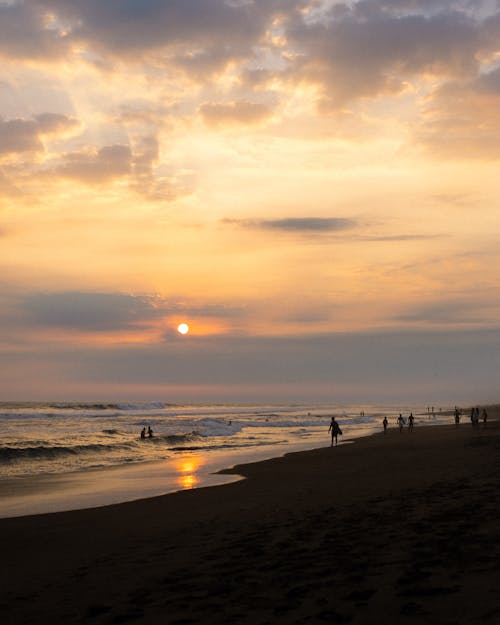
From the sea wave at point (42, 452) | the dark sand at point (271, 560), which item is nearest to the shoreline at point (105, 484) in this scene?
the dark sand at point (271, 560)

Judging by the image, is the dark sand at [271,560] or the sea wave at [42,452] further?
the sea wave at [42,452]

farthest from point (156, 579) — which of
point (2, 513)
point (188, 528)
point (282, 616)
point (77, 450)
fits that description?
point (77, 450)

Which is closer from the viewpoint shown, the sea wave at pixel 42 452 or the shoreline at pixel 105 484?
the shoreline at pixel 105 484

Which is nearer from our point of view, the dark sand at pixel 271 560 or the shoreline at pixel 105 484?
the dark sand at pixel 271 560

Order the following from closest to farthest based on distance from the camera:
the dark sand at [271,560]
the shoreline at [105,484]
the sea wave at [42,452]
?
the dark sand at [271,560]
the shoreline at [105,484]
the sea wave at [42,452]

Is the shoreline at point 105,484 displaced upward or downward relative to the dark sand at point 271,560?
downward

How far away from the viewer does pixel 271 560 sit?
8.33 metres

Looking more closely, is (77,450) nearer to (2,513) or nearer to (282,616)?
(2,513)

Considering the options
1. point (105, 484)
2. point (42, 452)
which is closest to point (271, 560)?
point (105, 484)

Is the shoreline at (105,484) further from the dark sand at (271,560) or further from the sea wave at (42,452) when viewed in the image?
the sea wave at (42,452)

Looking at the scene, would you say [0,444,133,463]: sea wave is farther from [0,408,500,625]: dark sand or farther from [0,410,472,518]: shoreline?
[0,408,500,625]: dark sand

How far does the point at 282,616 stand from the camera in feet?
19.7

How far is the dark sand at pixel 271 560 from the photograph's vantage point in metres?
6.18

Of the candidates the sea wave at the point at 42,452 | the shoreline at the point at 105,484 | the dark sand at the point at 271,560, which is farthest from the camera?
the sea wave at the point at 42,452
